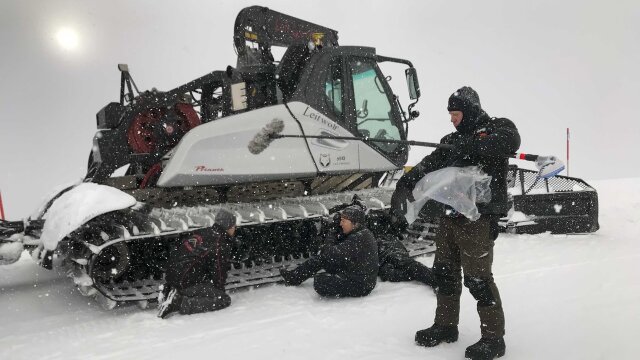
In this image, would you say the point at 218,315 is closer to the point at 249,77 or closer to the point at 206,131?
the point at 206,131

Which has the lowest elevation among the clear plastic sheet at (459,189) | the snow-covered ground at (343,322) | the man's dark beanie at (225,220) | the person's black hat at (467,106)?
the snow-covered ground at (343,322)

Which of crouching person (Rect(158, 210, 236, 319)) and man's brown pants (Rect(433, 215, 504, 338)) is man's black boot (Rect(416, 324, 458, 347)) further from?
crouching person (Rect(158, 210, 236, 319))

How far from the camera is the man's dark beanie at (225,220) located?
5102mm

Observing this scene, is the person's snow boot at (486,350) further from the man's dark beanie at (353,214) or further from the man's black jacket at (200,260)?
the man's black jacket at (200,260)

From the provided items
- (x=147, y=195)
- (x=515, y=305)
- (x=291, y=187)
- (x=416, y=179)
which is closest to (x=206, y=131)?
(x=147, y=195)

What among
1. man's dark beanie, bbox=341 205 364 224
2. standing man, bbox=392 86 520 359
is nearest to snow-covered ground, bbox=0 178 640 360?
standing man, bbox=392 86 520 359

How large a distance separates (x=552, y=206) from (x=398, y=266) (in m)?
3.50

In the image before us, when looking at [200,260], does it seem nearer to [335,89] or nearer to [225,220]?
[225,220]

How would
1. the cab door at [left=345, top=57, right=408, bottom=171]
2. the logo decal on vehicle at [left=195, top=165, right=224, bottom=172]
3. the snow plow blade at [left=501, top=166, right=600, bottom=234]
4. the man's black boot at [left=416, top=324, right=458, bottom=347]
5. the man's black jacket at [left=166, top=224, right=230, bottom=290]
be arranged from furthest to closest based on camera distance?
the snow plow blade at [left=501, top=166, right=600, bottom=234] < the cab door at [left=345, top=57, right=408, bottom=171] < the logo decal on vehicle at [left=195, top=165, right=224, bottom=172] < the man's black jacket at [left=166, top=224, right=230, bottom=290] < the man's black boot at [left=416, top=324, right=458, bottom=347]

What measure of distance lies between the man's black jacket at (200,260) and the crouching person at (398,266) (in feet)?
5.68

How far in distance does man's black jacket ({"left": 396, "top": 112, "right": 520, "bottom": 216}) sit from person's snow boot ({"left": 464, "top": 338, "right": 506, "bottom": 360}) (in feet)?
2.71

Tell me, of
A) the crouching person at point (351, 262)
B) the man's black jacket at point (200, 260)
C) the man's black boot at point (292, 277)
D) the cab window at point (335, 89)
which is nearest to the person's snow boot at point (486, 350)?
the crouching person at point (351, 262)

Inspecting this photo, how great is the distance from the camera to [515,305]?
4.67m

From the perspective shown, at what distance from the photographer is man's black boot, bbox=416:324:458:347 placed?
12.2 ft
